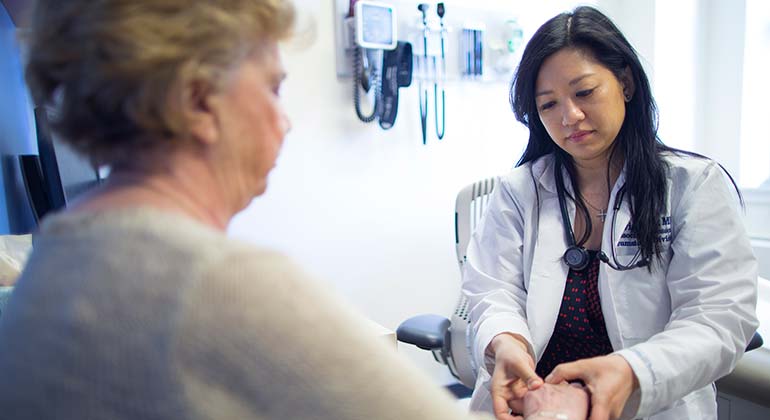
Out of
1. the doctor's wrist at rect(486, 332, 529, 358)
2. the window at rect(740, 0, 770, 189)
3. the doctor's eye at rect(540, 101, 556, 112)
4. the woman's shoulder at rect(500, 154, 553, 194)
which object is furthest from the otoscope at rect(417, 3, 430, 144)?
the window at rect(740, 0, 770, 189)

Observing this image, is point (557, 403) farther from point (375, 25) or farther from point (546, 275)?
point (375, 25)

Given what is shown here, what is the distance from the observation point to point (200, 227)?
0.45 metres

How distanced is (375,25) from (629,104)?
3.18 feet

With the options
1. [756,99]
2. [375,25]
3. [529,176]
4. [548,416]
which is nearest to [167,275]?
[548,416]

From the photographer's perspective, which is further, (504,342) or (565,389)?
(504,342)

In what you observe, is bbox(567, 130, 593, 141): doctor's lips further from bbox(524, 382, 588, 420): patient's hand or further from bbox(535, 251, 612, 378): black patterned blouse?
bbox(524, 382, 588, 420): patient's hand

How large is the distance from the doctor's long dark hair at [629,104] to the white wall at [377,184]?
86 centimetres

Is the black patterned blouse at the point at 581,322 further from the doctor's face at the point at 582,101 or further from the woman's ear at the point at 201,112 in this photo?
the woman's ear at the point at 201,112

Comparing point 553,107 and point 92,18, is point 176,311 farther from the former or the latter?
point 553,107

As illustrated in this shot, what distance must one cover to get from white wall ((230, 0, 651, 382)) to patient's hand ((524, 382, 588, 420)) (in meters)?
1.09

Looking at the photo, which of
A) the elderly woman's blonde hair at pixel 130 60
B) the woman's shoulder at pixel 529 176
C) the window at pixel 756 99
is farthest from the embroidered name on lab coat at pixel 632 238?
the window at pixel 756 99

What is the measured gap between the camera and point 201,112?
1.59 feet

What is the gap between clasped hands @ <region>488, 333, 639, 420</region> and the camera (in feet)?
2.93

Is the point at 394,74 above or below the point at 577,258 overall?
above
